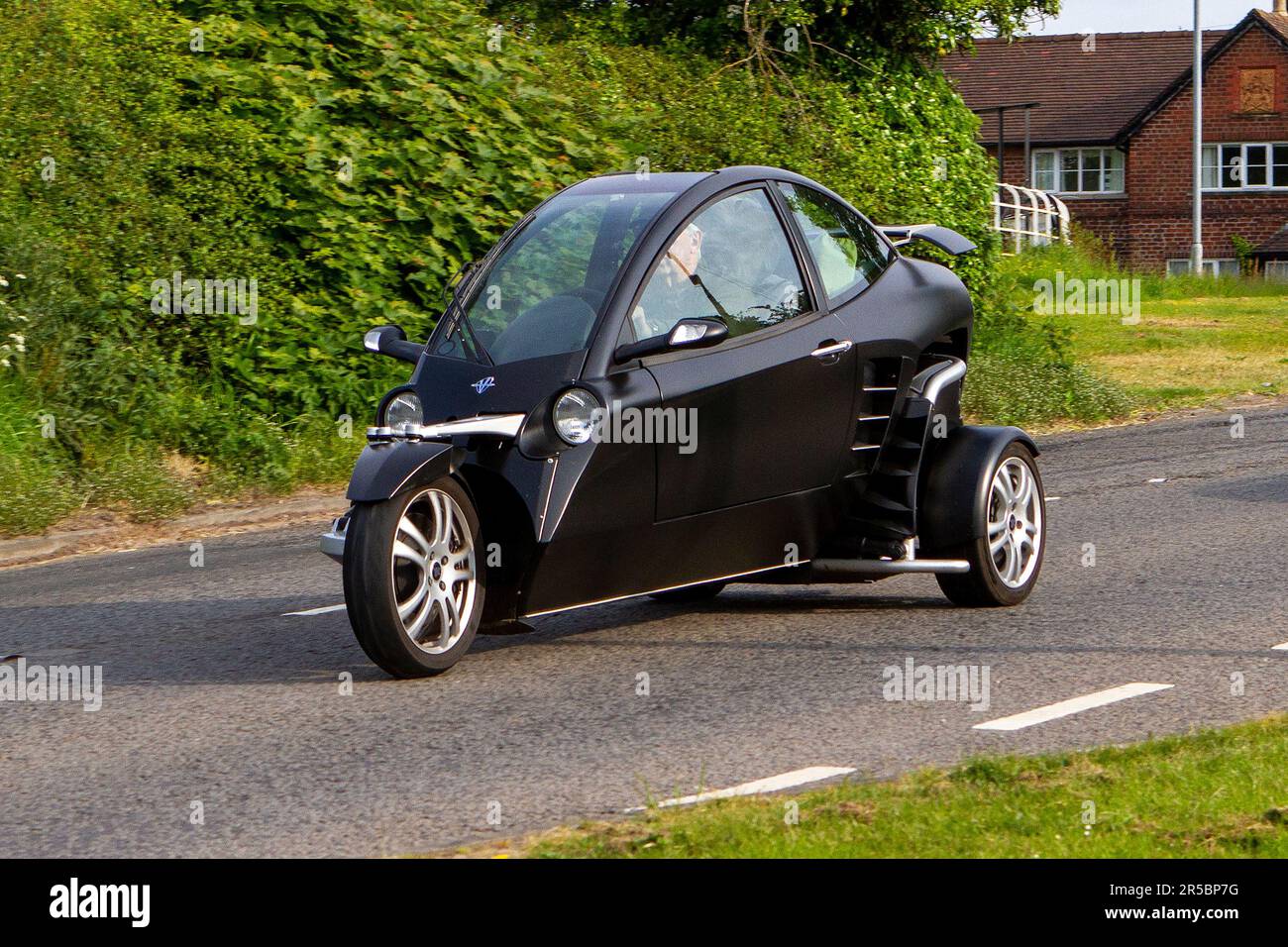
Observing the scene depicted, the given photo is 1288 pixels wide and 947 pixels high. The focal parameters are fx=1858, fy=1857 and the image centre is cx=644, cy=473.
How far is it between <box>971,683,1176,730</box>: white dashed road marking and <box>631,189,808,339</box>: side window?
2064 mm

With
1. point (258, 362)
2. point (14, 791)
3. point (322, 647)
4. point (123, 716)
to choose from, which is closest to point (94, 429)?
point (258, 362)

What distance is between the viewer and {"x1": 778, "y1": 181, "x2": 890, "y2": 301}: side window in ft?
27.0

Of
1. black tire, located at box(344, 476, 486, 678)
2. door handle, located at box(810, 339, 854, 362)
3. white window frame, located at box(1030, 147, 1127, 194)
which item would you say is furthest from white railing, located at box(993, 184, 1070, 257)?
black tire, located at box(344, 476, 486, 678)

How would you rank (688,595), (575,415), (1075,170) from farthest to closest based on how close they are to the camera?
(1075,170), (688,595), (575,415)

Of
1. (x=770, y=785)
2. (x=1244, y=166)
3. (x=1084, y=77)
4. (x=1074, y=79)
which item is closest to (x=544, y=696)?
(x=770, y=785)

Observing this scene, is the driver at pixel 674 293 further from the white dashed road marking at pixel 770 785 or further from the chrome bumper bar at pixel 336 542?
the white dashed road marking at pixel 770 785

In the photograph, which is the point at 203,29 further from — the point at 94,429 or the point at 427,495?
the point at 427,495

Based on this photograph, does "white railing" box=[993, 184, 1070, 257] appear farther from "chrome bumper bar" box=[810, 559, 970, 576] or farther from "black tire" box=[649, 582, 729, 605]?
"chrome bumper bar" box=[810, 559, 970, 576]

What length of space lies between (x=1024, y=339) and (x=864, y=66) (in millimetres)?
3826

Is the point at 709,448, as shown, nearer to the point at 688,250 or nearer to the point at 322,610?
the point at 688,250

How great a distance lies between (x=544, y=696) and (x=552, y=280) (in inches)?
69.6

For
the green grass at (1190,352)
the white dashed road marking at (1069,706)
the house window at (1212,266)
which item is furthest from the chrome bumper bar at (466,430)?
the house window at (1212,266)

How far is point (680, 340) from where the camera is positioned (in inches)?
282
